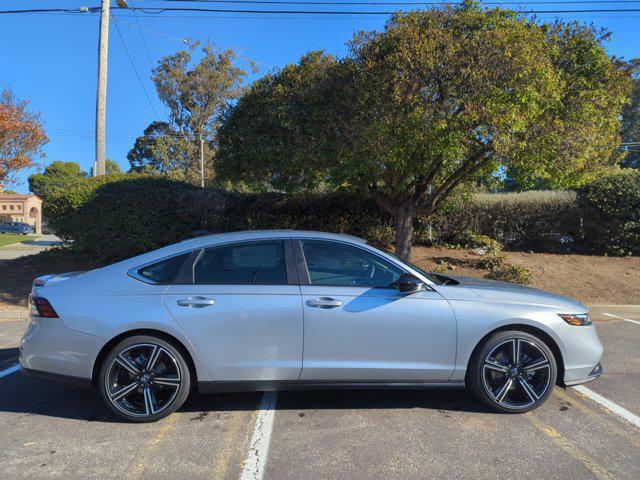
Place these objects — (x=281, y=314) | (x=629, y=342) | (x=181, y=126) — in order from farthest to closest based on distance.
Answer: (x=181, y=126)
(x=629, y=342)
(x=281, y=314)

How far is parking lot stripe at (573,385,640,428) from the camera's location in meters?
4.01

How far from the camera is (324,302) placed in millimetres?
3885

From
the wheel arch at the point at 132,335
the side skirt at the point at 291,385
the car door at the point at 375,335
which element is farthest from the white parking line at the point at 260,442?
the wheel arch at the point at 132,335

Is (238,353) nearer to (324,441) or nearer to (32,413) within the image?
(324,441)

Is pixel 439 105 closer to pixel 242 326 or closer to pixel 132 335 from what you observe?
pixel 242 326

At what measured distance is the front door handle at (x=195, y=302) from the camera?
386cm

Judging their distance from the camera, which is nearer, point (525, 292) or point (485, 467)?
point (485, 467)

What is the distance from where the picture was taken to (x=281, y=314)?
12.6 feet

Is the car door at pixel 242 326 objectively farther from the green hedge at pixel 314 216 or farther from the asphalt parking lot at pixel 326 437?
the green hedge at pixel 314 216

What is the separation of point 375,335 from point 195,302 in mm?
1491

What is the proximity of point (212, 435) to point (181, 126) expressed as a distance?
45080 millimetres

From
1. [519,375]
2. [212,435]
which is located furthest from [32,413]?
[519,375]

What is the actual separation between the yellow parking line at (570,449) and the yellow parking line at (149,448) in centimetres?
298

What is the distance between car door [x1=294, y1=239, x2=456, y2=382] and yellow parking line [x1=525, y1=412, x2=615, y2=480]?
2.68 feet
